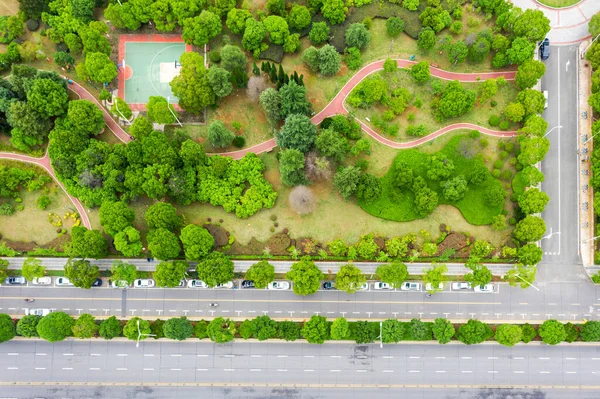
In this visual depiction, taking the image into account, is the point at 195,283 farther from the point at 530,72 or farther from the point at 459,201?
the point at 530,72

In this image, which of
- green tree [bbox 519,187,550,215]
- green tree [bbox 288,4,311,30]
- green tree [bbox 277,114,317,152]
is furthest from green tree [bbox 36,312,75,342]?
green tree [bbox 519,187,550,215]

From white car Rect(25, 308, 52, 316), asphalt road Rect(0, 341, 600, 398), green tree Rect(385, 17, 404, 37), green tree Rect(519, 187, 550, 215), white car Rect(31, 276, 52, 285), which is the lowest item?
asphalt road Rect(0, 341, 600, 398)

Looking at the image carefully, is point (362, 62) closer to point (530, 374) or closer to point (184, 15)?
point (184, 15)

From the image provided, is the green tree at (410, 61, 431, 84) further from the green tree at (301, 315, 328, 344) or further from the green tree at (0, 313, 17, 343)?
the green tree at (0, 313, 17, 343)

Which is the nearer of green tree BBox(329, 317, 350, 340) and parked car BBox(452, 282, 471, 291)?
green tree BBox(329, 317, 350, 340)

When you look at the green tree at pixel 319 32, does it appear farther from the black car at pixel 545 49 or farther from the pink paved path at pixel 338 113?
Result: the black car at pixel 545 49

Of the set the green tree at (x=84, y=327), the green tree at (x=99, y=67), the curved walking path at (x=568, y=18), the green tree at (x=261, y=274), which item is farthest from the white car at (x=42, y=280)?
the curved walking path at (x=568, y=18)
